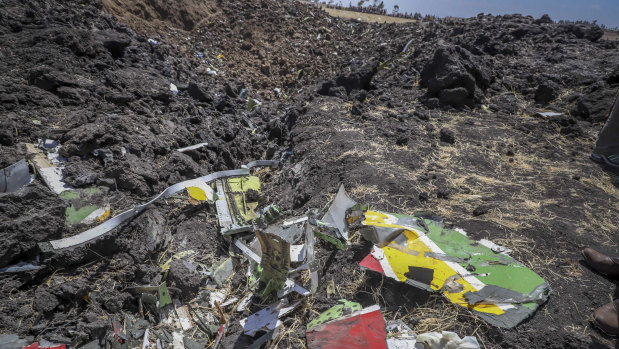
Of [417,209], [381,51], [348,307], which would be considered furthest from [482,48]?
[348,307]

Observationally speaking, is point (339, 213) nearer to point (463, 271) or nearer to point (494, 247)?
point (463, 271)

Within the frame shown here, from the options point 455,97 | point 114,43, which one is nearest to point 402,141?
point 455,97

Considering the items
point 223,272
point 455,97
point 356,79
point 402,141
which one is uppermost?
point 356,79

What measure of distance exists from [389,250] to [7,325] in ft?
8.74

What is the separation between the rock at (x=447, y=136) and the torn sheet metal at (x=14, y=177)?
513 centimetres

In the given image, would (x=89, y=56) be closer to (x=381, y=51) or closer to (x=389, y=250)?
(x=389, y=250)

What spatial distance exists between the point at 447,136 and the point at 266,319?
388 cm

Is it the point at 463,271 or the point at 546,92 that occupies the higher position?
the point at 546,92

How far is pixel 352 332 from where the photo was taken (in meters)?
2.10

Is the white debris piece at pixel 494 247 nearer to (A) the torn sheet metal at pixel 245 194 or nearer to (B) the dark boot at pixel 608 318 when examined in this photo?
(B) the dark boot at pixel 608 318

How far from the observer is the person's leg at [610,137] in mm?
4250

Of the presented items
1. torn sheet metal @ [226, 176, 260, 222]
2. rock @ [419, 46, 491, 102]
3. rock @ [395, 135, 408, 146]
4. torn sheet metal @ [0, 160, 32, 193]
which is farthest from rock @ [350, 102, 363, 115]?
torn sheet metal @ [0, 160, 32, 193]

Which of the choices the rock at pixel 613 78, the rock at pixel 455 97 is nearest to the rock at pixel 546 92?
the rock at pixel 613 78

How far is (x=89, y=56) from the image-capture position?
5184 millimetres
